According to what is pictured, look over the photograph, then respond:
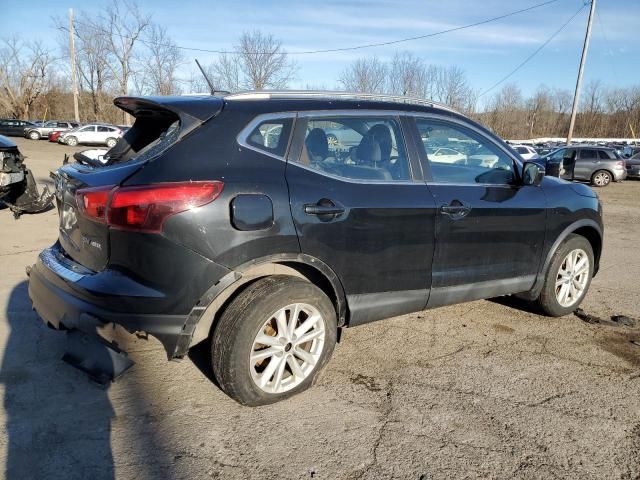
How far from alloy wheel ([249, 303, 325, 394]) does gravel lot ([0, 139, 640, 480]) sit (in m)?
0.17

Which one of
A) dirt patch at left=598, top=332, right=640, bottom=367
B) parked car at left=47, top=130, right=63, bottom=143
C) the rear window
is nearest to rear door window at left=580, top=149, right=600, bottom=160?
dirt patch at left=598, top=332, right=640, bottom=367

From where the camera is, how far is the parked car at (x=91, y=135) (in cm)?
3497

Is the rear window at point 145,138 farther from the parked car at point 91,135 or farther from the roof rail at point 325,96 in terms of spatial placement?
the parked car at point 91,135

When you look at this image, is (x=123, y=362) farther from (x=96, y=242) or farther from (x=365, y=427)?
(x=365, y=427)

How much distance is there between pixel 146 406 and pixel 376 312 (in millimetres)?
1525

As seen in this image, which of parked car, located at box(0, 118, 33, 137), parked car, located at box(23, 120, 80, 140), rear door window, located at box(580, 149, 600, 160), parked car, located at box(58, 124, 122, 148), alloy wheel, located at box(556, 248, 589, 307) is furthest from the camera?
parked car, located at box(0, 118, 33, 137)

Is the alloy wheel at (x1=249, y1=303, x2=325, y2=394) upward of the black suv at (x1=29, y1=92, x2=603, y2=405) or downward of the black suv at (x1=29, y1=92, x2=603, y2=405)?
downward

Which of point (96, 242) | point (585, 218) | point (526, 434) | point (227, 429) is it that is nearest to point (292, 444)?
point (227, 429)

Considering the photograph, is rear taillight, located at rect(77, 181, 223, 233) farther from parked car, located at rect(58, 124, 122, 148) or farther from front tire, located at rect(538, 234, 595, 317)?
parked car, located at rect(58, 124, 122, 148)

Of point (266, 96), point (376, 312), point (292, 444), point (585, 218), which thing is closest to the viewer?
point (292, 444)

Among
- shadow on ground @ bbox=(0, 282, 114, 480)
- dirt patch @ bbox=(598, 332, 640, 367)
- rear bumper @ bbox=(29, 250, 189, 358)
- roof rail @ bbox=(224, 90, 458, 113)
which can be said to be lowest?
shadow on ground @ bbox=(0, 282, 114, 480)

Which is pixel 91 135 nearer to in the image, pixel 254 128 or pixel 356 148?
pixel 356 148

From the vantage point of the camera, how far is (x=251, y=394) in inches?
114

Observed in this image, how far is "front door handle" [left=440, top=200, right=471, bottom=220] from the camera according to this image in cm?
350
